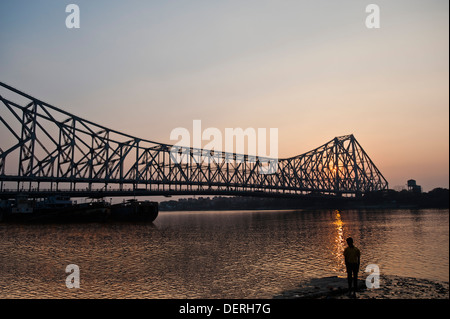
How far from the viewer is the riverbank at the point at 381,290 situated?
14391 mm

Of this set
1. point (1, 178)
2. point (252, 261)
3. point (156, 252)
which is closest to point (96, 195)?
point (1, 178)

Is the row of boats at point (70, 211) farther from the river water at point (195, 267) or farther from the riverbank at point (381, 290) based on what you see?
the riverbank at point (381, 290)

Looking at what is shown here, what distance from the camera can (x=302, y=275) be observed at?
20.2m

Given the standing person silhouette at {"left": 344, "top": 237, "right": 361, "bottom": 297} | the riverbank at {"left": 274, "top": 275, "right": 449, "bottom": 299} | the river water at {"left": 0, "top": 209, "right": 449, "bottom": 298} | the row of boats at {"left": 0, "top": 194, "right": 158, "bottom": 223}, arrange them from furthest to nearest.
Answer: the row of boats at {"left": 0, "top": 194, "right": 158, "bottom": 223} < the river water at {"left": 0, "top": 209, "right": 449, "bottom": 298} < the standing person silhouette at {"left": 344, "top": 237, "right": 361, "bottom": 297} < the riverbank at {"left": 274, "top": 275, "right": 449, "bottom": 299}

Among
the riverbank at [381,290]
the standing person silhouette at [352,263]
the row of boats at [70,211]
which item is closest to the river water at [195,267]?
the riverbank at [381,290]

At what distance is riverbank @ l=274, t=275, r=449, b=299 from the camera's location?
14.4 m

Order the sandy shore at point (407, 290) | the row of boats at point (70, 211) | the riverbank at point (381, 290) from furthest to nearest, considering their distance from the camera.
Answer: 1. the row of boats at point (70, 211)
2. the riverbank at point (381, 290)
3. the sandy shore at point (407, 290)

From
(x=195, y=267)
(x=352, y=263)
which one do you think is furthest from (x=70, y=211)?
(x=352, y=263)

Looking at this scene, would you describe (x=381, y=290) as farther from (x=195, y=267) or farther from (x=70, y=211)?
(x=70, y=211)

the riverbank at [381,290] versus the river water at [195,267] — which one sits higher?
the riverbank at [381,290]

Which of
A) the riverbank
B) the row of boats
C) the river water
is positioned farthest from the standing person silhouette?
the row of boats

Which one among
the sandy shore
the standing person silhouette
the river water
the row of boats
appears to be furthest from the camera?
the row of boats

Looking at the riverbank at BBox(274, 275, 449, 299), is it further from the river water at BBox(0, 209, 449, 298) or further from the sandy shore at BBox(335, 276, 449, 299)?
the river water at BBox(0, 209, 449, 298)
